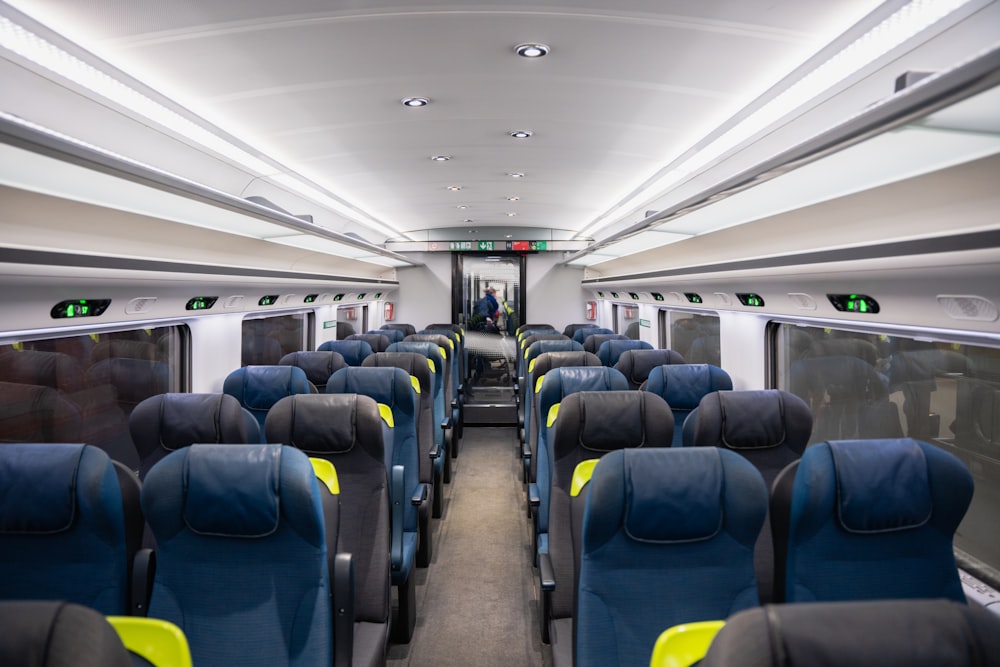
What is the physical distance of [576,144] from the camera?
4.62 meters

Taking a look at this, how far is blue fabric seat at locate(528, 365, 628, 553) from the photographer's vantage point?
3818 millimetres

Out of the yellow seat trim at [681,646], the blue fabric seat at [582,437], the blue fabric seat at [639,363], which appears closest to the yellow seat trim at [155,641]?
the yellow seat trim at [681,646]

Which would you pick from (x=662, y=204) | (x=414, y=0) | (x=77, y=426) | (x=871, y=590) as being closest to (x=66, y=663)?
(x=414, y=0)

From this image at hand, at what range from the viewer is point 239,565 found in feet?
6.85

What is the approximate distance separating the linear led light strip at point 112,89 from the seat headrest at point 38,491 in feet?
5.57

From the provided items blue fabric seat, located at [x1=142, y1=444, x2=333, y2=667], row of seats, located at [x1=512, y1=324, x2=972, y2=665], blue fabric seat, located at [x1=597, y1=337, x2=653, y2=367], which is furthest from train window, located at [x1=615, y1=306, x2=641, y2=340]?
blue fabric seat, located at [x1=142, y1=444, x2=333, y2=667]

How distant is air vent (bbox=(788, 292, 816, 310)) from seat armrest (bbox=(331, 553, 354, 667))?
3.48 meters

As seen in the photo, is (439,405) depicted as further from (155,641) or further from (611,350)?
(155,641)

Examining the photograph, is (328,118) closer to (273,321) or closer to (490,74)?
(490,74)

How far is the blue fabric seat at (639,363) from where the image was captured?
18.9ft

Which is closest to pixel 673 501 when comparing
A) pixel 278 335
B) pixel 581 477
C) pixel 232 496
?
pixel 581 477

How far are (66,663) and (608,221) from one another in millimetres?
8526

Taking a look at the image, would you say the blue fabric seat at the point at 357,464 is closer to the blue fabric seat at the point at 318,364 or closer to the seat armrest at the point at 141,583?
the seat armrest at the point at 141,583

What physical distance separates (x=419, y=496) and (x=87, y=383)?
787cm
